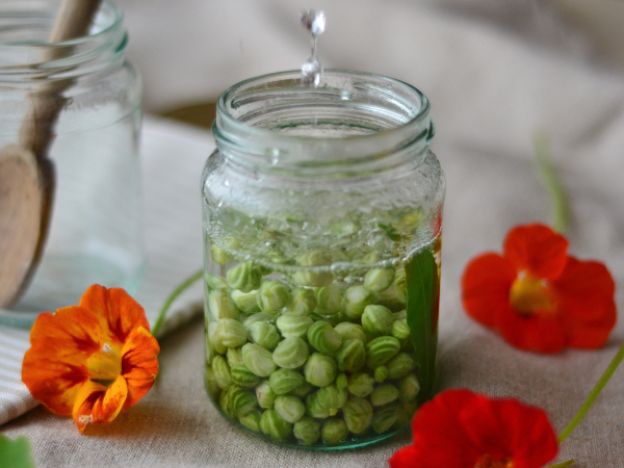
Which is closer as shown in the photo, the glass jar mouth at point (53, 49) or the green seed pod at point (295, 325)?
the green seed pod at point (295, 325)

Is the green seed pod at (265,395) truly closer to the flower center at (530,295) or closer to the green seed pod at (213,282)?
the green seed pod at (213,282)

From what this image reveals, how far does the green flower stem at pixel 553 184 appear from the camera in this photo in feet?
3.49

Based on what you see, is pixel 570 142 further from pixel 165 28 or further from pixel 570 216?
pixel 165 28

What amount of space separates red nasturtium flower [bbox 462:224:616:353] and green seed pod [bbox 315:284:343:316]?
214 mm

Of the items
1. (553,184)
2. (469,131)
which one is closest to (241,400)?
(553,184)

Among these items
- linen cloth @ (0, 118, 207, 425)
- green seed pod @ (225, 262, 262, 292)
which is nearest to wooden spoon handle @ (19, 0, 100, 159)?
linen cloth @ (0, 118, 207, 425)

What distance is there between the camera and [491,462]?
0.64 m

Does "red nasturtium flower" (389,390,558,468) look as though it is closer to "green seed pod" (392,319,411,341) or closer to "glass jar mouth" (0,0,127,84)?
"green seed pod" (392,319,411,341)

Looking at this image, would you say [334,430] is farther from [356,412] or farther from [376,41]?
[376,41]

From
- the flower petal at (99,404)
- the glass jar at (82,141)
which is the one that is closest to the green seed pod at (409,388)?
the flower petal at (99,404)

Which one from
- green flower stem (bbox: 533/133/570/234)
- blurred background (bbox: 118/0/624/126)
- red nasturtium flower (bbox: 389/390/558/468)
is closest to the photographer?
red nasturtium flower (bbox: 389/390/558/468)

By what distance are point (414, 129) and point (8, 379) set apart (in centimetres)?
39

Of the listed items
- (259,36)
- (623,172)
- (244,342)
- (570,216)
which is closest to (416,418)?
(244,342)

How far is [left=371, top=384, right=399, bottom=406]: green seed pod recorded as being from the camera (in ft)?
2.32
